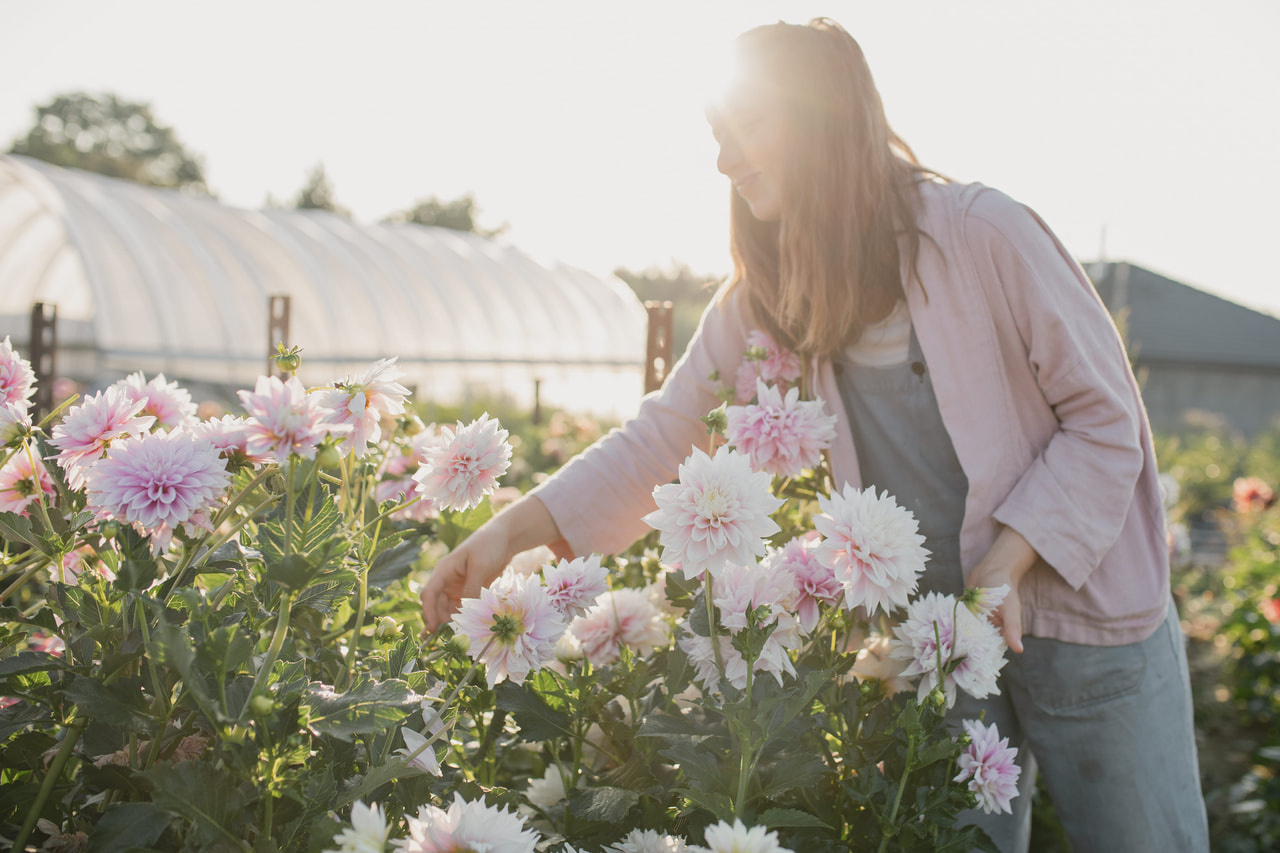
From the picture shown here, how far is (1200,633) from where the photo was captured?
5004 mm

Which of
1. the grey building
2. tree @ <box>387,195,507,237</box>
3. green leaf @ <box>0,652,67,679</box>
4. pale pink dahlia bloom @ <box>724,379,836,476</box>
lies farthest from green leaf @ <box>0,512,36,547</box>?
tree @ <box>387,195,507,237</box>

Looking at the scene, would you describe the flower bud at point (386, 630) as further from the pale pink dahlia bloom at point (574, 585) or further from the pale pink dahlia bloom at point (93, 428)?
the pale pink dahlia bloom at point (93, 428)

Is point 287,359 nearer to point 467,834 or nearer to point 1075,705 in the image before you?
point 467,834

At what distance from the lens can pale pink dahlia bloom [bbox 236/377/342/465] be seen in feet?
2.11

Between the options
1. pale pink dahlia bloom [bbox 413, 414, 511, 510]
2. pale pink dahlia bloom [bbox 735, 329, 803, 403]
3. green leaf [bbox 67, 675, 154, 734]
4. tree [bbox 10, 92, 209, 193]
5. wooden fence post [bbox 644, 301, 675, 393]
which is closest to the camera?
green leaf [bbox 67, 675, 154, 734]

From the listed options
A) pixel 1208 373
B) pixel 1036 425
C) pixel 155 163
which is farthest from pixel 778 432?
pixel 155 163

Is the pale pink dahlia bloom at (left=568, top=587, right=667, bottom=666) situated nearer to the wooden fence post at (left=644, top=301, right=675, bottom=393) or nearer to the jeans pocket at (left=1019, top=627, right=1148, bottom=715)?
the jeans pocket at (left=1019, top=627, right=1148, bottom=715)

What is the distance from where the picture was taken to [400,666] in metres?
0.80

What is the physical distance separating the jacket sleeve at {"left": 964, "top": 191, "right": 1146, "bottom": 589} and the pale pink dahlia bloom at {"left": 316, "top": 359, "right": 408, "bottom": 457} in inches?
31.7

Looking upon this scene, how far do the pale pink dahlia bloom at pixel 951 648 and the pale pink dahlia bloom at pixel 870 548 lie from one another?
82mm

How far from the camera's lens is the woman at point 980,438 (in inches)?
45.6

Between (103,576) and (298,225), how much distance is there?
11.5m

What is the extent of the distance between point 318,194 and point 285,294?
2712 cm

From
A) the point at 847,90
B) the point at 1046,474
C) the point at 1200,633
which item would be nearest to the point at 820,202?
the point at 847,90
